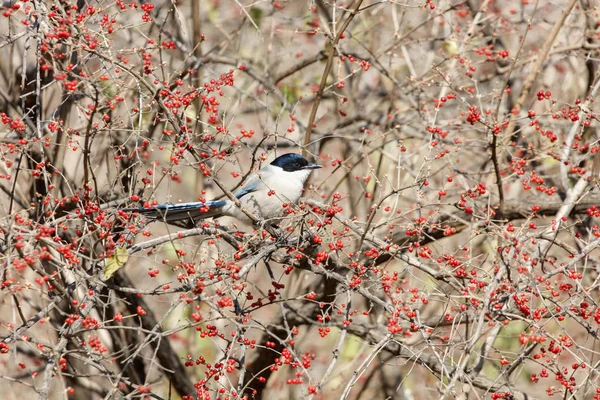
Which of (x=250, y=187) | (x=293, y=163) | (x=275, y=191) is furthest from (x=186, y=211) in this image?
(x=293, y=163)

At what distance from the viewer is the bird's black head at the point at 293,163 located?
18.2 feet

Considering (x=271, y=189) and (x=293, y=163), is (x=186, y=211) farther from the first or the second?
(x=293, y=163)

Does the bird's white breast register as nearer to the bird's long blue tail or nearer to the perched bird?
the perched bird

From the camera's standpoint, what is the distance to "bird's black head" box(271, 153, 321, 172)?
555cm

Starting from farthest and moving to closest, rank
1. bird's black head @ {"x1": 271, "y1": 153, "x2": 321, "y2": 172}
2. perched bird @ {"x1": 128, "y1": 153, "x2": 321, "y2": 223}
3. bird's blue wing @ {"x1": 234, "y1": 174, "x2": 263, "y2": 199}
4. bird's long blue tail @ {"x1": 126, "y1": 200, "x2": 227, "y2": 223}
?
bird's blue wing @ {"x1": 234, "y1": 174, "x2": 263, "y2": 199} → bird's black head @ {"x1": 271, "y1": 153, "x2": 321, "y2": 172} → perched bird @ {"x1": 128, "y1": 153, "x2": 321, "y2": 223} → bird's long blue tail @ {"x1": 126, "y1": 200, "x2": 227, "y2": 223}

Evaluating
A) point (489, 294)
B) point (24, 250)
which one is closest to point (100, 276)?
point (24, 250)

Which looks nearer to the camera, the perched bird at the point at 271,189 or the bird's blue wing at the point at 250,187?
the perched bird at the point at 271,189

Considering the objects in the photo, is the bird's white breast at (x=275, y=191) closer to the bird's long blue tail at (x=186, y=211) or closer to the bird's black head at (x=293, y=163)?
the bird's black head at (x=293, y=163)

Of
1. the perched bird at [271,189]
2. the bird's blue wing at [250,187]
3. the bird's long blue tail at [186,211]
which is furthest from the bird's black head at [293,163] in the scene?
the bird's long blue tail at [186,211]

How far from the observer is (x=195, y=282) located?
3.44 m

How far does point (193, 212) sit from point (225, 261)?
3.64ft

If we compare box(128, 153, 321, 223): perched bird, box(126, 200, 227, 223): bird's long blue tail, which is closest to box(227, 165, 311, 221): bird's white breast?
box(128, 153, 321, 223): perched bird

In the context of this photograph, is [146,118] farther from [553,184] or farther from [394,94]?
[553,184]

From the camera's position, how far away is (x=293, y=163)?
562cm
